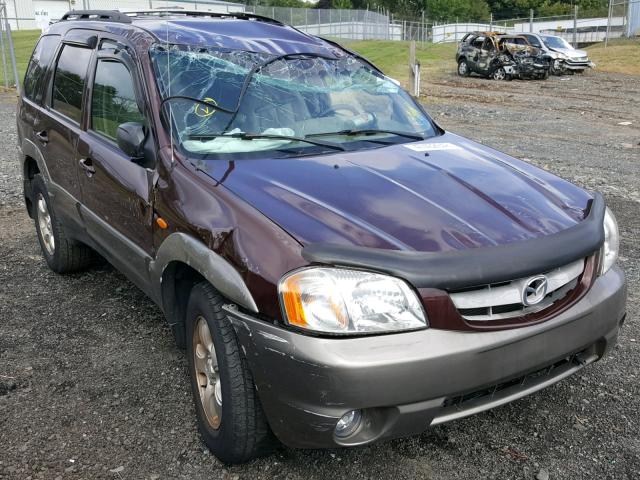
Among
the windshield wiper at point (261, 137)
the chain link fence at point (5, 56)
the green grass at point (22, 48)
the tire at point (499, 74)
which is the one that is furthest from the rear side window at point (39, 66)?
the tire at point (499, 74)

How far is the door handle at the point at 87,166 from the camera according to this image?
3847 mm

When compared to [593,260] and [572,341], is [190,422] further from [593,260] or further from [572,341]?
[593,260]

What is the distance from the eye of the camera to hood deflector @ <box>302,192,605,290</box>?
2.30 meters

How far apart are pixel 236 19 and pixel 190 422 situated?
272cm

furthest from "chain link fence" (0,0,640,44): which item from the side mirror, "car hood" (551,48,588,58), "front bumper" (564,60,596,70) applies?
the side mirror

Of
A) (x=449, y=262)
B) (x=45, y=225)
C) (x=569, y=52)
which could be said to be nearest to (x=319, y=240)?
(x=449, y=262)

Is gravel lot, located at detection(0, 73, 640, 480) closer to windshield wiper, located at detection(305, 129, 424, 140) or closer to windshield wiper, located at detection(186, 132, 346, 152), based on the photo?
windshield wiper, located at detection(186, 132, 346, 152)

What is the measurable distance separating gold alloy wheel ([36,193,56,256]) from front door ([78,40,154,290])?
1.15 metres

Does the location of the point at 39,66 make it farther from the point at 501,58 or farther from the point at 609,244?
the point at 501,58

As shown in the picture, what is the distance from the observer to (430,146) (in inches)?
139

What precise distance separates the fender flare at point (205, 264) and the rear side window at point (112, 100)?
2.67ft

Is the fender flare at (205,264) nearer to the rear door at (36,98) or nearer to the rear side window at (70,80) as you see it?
the rear side window at (70,80)

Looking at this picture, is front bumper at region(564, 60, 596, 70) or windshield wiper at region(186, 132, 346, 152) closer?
windshield wiper at region(186, 132, 346, 152)

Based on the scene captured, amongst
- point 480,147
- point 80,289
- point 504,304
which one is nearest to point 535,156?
point 480,147
